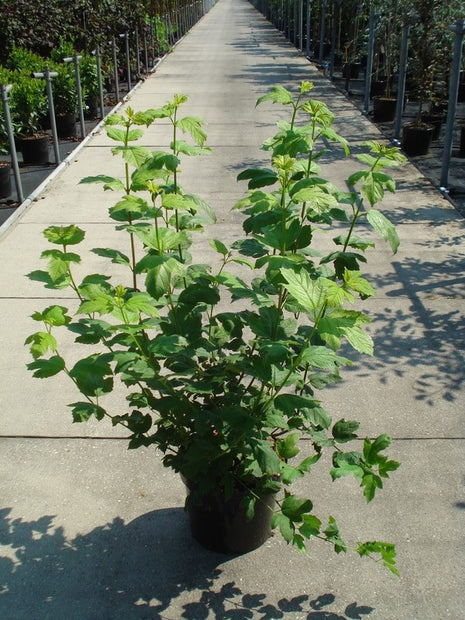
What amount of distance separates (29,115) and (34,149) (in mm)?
636

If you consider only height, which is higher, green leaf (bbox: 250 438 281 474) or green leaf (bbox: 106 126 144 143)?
green leaf (bbox: 106 126 144 143)

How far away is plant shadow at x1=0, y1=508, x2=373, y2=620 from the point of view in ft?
9.17

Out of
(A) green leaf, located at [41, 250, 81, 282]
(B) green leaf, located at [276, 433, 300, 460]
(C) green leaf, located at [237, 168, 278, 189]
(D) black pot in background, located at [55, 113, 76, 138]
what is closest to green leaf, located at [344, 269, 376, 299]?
(C) green leaf, located at [237, 168, 278, 189]

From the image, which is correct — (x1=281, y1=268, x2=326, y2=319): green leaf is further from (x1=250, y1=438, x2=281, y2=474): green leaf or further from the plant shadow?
the plant shadow

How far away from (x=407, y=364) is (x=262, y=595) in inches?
90.5

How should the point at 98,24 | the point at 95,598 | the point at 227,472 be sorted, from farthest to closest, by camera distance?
1. the point at 98,24
2. the point at 95,598
3. the point at 227,472

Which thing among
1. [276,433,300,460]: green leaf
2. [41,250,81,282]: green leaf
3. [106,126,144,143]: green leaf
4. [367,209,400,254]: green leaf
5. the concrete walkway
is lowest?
the concrete walkway

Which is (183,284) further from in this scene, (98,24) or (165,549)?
(98,24)

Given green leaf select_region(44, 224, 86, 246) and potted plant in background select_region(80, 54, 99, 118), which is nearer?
green leaf select_region(44, 224, 86, 246)

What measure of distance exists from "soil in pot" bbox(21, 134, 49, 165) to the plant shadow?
24.7 ft

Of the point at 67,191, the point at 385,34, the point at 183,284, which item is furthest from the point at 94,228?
the point at 385,34

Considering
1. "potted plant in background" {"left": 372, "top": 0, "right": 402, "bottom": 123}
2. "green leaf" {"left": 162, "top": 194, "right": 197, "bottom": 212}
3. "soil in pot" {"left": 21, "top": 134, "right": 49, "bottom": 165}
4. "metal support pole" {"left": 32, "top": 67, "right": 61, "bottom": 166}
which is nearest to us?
"green leaf" {"left": 162, "top": 194, "right": 197, "bottom": 212}

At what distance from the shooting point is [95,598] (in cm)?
285

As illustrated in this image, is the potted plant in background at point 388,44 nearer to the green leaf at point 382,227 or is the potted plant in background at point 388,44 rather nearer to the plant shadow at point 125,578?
the green leaf at point 382,227
